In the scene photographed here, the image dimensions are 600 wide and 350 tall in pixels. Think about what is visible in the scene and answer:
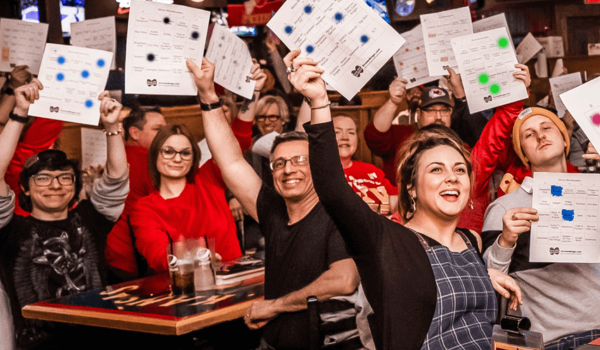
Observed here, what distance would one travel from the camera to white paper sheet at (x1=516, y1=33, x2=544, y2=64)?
3734 mm

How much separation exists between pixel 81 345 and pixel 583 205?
2.28m

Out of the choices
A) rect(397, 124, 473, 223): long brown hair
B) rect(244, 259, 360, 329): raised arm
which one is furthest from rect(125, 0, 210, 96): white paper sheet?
rect(397, 124, 473, 223): long brown hair

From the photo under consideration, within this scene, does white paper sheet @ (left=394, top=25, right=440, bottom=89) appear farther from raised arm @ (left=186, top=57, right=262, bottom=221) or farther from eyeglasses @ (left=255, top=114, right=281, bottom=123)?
raised arm @ (left=186, top=57, right=262, bottom=221)

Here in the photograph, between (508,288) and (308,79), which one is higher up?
(308,79)

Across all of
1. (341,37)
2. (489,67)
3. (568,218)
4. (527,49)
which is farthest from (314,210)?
(527,49)

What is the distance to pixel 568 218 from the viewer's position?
6.97 ft

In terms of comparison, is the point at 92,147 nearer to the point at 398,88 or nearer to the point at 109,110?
the point at 109,110

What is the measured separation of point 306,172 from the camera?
243 centimetres

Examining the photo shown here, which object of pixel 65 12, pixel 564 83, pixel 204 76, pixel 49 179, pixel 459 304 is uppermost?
pixel 65 12

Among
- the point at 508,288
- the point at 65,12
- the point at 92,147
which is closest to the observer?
the point at 508,288

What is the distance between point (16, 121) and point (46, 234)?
0.56 m

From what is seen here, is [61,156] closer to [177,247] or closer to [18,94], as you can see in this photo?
[18,94]

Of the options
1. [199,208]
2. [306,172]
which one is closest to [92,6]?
[199,208]

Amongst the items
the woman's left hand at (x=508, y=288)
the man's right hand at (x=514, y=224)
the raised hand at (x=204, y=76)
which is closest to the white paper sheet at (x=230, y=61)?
the raised hand at (x=204, y=76)
